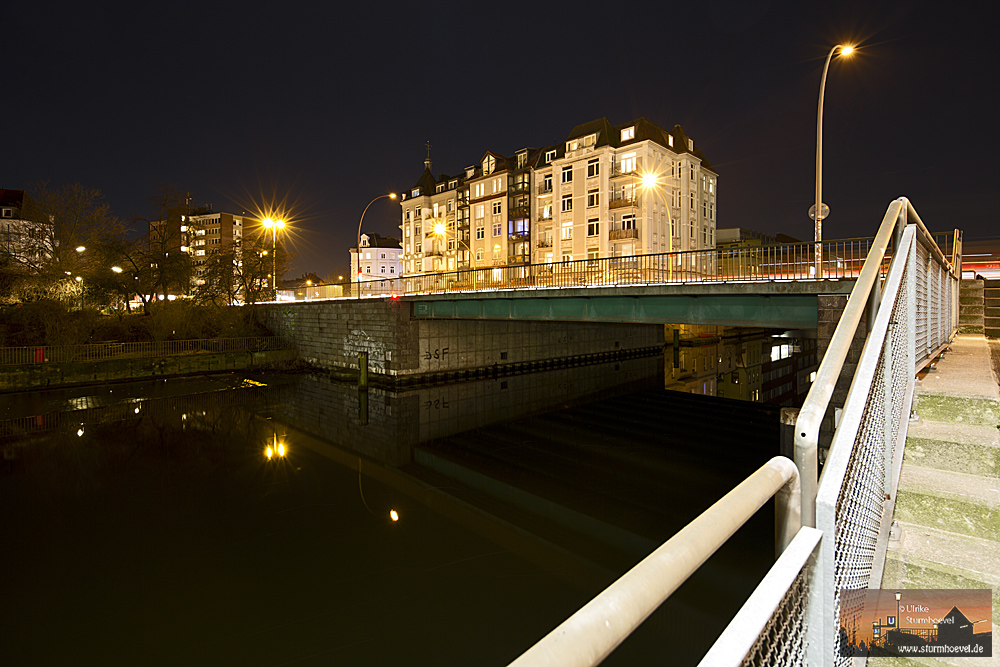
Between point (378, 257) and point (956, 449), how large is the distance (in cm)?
11749

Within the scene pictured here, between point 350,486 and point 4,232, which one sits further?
point 4,232

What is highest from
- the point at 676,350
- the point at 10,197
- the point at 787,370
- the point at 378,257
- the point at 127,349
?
the point at 10,197

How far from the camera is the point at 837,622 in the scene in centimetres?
206

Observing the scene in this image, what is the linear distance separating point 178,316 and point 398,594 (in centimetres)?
3428

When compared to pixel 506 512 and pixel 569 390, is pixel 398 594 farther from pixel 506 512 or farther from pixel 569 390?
pixel 569 390

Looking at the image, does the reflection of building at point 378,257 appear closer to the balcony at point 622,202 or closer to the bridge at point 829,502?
the balcony at point 622,202

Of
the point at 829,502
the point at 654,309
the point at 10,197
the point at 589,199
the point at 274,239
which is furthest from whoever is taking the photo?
the point at 10,197

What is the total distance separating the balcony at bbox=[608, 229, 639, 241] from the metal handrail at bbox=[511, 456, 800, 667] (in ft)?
143

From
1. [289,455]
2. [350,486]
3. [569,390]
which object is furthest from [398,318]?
[350,486]

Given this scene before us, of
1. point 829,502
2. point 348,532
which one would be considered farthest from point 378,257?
point 829,502

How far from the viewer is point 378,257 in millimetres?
115312

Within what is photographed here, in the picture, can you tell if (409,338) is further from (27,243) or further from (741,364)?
(27,243)

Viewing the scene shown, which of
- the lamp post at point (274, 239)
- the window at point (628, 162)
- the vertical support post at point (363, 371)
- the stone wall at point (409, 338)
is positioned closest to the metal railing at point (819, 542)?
the stone wall at point (409, 338)

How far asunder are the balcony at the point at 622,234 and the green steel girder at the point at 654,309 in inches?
887
